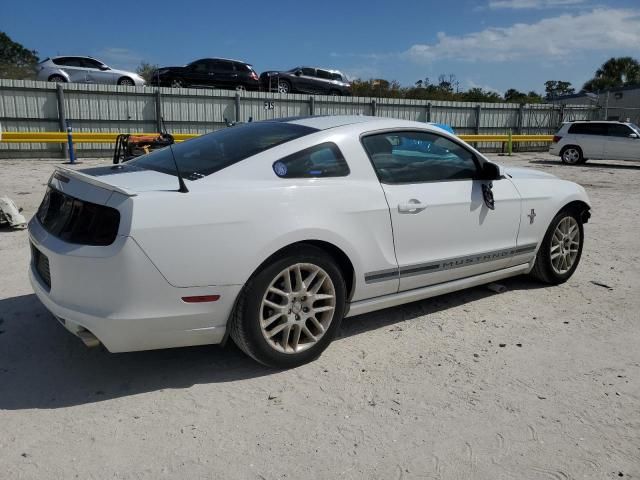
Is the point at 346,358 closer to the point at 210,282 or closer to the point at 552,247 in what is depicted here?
the point at 210,282

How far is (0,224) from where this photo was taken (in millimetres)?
6719

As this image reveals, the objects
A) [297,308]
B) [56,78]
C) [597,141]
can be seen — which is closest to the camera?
[297,308]

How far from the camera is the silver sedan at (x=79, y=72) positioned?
1978cm

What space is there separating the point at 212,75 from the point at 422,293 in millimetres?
20417

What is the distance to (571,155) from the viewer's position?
19234 mm

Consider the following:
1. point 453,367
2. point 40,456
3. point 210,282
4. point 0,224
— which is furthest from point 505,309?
point 0,224

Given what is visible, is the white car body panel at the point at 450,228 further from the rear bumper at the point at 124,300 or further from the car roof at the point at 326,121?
the rear bumper at the point at 124,300

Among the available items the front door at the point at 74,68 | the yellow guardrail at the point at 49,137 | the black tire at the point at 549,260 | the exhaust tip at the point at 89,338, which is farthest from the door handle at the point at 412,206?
the front door at the point at 74,68

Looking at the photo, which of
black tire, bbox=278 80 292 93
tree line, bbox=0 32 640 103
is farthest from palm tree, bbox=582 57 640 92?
black tire, bbox=278 80 292 93

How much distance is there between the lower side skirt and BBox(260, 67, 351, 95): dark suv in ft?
68.4

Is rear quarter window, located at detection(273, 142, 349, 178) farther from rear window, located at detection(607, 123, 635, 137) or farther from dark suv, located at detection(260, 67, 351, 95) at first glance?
dark suv, located at detection(260, 67, 351, 95)

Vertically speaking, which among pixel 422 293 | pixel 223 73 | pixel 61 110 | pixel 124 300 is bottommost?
pixel 422 293

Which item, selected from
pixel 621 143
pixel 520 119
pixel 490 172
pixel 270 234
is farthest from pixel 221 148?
pixel 520 119

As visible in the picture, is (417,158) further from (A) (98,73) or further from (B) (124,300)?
(A) (98,73)
